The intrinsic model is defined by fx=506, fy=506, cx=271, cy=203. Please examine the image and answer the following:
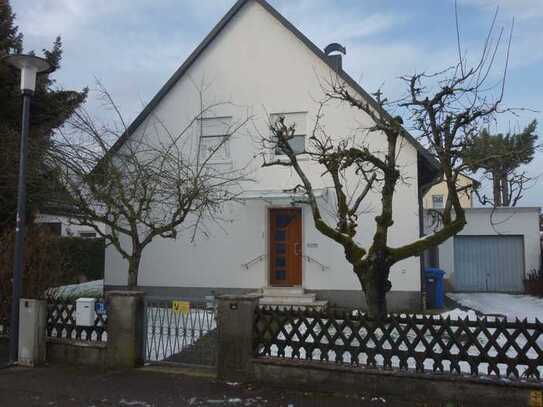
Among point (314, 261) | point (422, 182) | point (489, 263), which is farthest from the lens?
point (489, 263)

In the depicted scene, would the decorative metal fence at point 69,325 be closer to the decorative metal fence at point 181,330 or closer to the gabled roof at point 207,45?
the decorative metal fence at point 181,330

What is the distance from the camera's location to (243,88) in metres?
13.5

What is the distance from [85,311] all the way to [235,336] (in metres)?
2.40

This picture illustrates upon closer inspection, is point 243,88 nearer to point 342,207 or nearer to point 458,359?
point 342,207

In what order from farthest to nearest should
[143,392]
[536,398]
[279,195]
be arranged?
[279,195]
[143,392]
[536,398]

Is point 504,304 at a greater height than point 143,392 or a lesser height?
greater

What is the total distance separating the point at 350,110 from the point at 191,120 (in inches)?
169

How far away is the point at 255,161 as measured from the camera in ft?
43.7

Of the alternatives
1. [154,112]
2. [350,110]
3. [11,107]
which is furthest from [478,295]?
[11,107]

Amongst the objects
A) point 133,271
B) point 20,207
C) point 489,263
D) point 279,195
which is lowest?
point 133,271

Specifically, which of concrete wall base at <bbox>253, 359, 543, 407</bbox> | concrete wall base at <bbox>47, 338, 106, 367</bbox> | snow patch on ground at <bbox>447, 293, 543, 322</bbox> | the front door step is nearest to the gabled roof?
snow patch on ground at <bbox>447, 293, 543, 322</bbox>

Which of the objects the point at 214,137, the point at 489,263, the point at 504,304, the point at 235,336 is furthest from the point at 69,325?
A: the point at 489,263

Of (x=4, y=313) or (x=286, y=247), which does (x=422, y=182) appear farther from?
(x=4, y=313)

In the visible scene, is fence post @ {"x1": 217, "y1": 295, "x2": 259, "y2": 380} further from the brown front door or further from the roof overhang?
the brown front door
